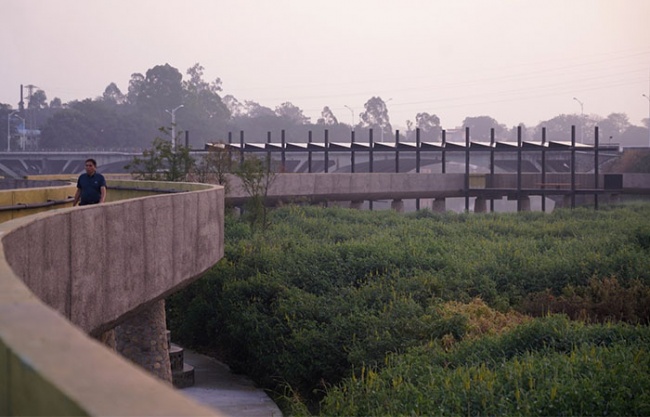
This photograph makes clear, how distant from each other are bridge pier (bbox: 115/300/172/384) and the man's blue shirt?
416 cm

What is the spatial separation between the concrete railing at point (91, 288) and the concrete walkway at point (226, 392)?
365 cm

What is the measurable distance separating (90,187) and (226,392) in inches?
324

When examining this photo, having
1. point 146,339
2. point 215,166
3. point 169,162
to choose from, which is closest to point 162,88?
point 215,166

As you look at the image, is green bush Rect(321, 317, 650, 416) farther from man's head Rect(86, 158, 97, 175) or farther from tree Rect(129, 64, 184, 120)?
tree Rect(129, 64, 184, 120)

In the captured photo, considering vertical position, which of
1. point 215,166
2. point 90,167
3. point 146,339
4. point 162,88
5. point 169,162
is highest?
point 162,88

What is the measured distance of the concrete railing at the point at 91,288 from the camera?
2.79 m

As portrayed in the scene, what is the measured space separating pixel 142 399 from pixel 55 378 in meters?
0.37

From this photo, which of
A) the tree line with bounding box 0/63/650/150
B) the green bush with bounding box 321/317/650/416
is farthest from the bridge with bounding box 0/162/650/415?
the tree line with bounding box 0/63/650/150

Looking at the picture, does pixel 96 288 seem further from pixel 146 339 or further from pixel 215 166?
pixel 215 166

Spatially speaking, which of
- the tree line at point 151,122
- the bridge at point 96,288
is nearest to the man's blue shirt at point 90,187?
the bridge at point 96,288

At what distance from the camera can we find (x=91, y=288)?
1250 cm

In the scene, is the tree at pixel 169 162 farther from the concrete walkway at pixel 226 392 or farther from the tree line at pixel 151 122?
the tree line at pixel 151 122

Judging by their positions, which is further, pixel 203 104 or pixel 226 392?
pixel 203 104

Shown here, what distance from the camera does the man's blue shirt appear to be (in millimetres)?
17969
